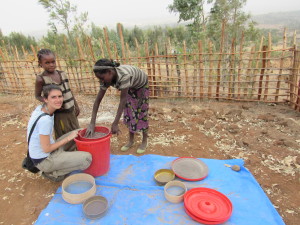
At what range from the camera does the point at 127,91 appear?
A: 7.05 ft

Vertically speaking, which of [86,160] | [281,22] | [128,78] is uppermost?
[281,22]

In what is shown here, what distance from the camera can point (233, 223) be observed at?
5.62ft

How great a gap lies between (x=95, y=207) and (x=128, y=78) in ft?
4.24

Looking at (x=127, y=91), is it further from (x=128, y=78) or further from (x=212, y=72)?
(x=212, y=72)

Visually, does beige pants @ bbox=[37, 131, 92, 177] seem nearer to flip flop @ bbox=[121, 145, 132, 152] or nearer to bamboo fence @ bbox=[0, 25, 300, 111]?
A: flip flop @ bbox=[121, 145, 132, 152]

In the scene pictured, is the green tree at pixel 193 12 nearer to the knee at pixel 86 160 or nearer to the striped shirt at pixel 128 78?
the striped shirt at pixel 128 78

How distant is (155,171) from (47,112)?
1.35 meters

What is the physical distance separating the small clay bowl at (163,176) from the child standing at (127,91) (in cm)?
58

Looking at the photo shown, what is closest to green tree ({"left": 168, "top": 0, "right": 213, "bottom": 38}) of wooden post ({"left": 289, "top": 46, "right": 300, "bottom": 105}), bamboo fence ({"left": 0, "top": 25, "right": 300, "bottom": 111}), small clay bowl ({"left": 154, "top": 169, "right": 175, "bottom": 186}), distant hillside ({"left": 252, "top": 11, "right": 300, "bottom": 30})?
bamboo fence ({"left": 0, "top": 25, "right": 300, "bottom": 111})

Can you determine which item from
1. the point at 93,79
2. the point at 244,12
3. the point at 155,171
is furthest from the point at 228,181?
the point at 244,12

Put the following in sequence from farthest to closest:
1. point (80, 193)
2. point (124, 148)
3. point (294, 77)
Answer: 1. point (294, 77)
2. point (124, 148)
3. point (80, 193)

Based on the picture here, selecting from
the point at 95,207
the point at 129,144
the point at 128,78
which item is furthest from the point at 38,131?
the point at 129,144

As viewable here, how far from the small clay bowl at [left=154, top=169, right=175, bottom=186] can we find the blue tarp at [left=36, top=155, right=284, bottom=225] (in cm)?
7

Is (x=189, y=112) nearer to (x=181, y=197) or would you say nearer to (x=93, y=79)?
(x=181, y=197)
